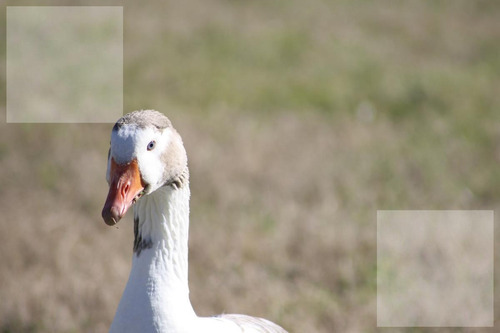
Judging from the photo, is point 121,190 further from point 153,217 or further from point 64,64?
point 64,64

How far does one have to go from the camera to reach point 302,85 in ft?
29.3

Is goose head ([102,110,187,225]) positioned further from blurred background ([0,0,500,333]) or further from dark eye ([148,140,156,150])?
blurred background ([0,0,500,333])

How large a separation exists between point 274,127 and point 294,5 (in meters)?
4.70

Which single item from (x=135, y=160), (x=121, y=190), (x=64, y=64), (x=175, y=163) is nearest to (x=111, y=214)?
(x=121, y=190)

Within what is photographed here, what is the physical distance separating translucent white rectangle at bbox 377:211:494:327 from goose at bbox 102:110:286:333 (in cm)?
202

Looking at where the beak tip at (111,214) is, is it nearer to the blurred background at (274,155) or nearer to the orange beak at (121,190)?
the orange beak at (121,190)

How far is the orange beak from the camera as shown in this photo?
95.7 inches

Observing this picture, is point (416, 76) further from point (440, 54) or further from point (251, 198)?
point (251, 198)

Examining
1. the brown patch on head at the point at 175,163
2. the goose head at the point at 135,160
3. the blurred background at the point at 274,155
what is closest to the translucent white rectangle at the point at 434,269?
the blurred background at the point at 274,155

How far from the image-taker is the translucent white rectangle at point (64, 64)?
294 inches

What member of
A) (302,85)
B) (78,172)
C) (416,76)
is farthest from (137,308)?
(416,76)

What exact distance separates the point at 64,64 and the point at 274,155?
3.20m

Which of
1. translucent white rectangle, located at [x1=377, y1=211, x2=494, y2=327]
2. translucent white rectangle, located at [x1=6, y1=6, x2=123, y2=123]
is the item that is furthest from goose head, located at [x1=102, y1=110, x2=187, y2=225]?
translucent white rectangle, located at [x1=6, y1=6, x2=123, y2=123]

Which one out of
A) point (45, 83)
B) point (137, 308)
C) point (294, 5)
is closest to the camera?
point (137, 308)
